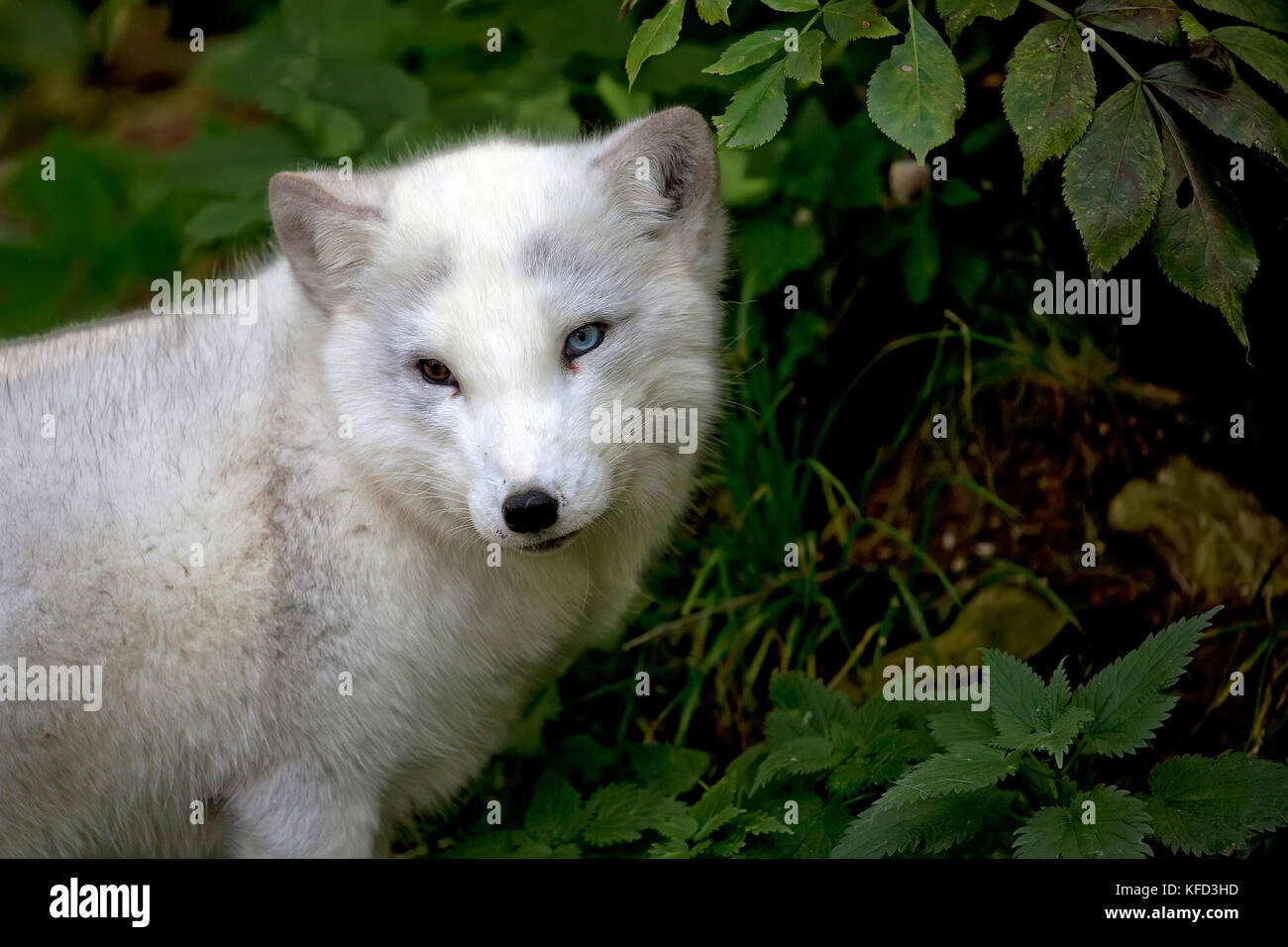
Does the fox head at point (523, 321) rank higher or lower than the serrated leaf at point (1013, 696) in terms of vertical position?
higher

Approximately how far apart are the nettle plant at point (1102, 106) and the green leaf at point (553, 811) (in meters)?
2.13

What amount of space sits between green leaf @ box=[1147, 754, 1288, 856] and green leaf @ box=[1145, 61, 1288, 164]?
4.94 feet

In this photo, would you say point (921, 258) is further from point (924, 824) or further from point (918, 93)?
point (924, 824)

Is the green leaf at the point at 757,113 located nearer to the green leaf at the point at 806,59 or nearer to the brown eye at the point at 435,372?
the green leaf at the point at 806,59

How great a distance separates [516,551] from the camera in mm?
3467

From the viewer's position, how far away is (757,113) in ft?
9.92

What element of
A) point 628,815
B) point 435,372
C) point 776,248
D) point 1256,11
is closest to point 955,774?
point 628,815

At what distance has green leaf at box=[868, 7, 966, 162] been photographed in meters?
2.88

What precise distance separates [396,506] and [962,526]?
2.43m

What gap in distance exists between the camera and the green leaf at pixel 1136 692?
3191mm

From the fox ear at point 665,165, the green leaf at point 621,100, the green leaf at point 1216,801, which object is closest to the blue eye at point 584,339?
the fox ear at point 665,165

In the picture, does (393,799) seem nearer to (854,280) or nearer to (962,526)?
(962,526)

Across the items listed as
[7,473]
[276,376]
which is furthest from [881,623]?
[7,473]

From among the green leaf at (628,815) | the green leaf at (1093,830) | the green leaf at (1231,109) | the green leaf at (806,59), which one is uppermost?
the green leaf at (806,59)
